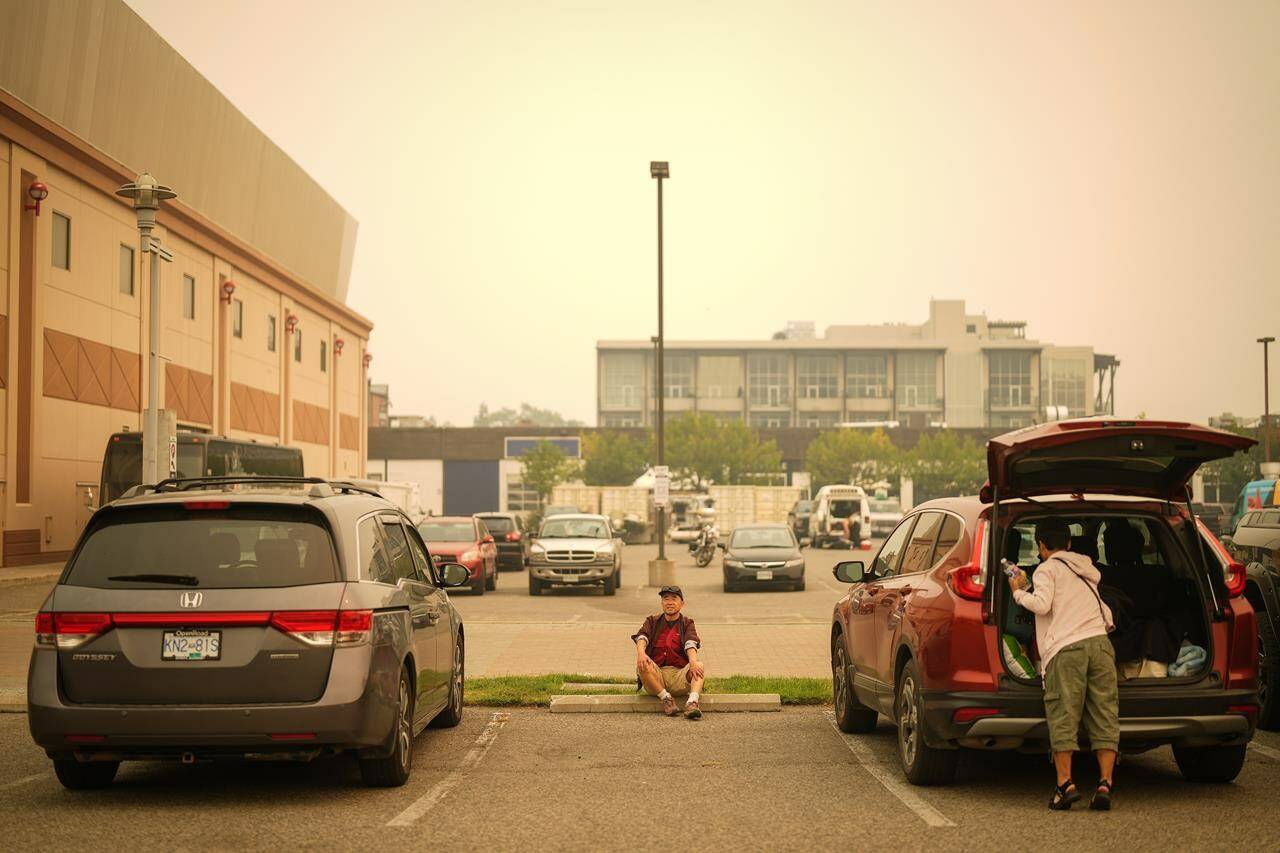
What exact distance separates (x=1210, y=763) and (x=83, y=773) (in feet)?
21.4

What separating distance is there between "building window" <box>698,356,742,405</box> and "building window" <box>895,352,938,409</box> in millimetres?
15747

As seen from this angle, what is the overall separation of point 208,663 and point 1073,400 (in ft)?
498

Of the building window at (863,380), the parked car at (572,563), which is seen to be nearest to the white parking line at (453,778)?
the parked car at (572,563)

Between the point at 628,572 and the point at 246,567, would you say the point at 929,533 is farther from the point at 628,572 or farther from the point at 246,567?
the point at 628,572

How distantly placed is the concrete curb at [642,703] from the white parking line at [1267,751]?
3720 mm

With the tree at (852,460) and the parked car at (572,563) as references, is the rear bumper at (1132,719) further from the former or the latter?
the tree at (852,460)

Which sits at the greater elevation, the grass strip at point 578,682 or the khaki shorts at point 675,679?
the khaki shorts at point 675,679

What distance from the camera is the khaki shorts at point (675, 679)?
38.5 ft

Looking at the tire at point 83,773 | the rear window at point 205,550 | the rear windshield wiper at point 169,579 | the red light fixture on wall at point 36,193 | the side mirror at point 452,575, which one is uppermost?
the red light fixture on wall at point 36,193

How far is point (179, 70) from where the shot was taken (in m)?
47.4

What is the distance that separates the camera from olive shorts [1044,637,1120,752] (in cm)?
762

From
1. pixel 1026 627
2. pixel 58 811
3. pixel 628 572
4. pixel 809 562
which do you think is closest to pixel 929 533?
pixel 1026 627

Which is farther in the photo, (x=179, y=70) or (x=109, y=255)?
(x=179, y=70)

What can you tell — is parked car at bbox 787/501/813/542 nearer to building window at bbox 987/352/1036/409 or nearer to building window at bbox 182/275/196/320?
building window at bbox 182/275/196/320
